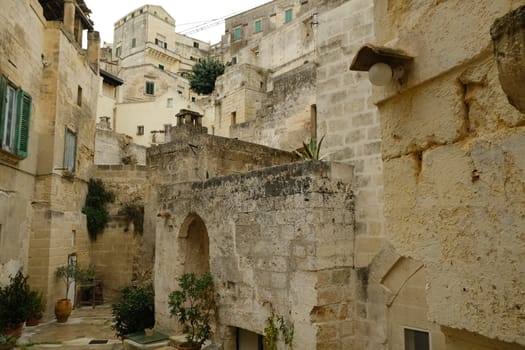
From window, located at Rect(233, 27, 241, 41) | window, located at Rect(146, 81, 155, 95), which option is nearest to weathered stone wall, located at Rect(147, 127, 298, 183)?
window, located at Rect(146, 81, 155, 95)

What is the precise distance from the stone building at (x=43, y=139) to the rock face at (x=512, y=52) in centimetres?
1134

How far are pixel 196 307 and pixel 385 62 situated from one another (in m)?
5.63

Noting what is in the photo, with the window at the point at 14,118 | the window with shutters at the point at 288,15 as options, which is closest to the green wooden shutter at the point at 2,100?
the window at the point at 14,118

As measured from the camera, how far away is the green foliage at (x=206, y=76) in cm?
3684

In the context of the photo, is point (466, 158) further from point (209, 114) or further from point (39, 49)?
point (209, 114)

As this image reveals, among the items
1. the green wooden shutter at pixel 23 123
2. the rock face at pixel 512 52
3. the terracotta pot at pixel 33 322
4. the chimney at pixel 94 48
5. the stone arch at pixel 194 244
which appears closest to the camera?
the rock face at pixel 512 52

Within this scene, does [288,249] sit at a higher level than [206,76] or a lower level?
lower

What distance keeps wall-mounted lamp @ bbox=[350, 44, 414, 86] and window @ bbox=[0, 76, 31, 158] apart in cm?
1058

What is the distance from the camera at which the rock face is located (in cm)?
143

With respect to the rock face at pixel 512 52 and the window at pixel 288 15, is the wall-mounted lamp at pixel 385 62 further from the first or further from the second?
the window at pixel 288 15

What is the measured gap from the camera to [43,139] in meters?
12.8

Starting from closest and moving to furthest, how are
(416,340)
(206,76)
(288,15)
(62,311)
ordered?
(416,340) < (62,311) < (206,76) < (288,15)

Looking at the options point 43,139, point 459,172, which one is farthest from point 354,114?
point 43,139

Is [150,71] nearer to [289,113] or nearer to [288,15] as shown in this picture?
[288,15]
